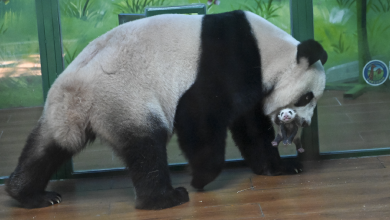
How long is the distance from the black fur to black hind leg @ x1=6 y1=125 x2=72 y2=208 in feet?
2.68

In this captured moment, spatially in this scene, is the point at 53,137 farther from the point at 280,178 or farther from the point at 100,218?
the point at 280,178

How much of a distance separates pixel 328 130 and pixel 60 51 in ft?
7.10

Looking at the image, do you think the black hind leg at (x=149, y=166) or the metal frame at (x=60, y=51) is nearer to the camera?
the black hind leg at (x=149, y=166)

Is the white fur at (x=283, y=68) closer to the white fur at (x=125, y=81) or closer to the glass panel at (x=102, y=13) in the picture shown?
the glass panel at (x=102, y=13)

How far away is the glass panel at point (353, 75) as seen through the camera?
3.55m

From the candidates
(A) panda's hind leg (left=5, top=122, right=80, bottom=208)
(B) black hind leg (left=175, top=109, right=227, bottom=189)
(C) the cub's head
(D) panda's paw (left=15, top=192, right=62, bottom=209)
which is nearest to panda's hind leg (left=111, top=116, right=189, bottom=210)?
(B) black hind leg (left=175, top=109, right=227, bottom=189)

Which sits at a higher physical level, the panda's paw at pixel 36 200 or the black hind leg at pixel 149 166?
the black hind leg at pixel 149 166

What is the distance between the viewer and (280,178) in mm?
3354

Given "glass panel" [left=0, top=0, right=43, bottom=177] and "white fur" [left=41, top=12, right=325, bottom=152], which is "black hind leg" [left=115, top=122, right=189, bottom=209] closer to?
"white fur" [left=41, top=12, right=325, bottom=152]

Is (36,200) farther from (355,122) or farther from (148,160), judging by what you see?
(355,122)

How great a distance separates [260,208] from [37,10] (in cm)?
212

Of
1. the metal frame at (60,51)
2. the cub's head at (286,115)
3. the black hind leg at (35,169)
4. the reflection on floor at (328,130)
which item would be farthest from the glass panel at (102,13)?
the cub's head at (286,115)

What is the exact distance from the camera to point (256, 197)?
302cm

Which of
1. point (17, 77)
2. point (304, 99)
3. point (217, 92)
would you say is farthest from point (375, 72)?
point (17, 77)
